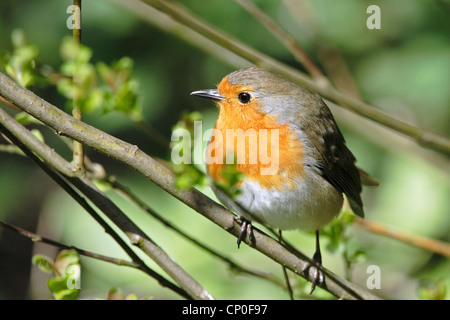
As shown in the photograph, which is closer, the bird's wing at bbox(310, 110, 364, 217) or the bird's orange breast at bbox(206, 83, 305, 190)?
the bird's orange breast at bbox(206, 83, 305, 190)

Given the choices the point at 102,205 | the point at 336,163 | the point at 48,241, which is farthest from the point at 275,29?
the point at 48,241

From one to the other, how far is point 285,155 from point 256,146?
0.12 metres

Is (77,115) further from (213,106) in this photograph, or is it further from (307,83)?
(213,106)

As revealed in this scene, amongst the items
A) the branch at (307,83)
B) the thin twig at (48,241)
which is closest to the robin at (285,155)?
the branch at (307,83)

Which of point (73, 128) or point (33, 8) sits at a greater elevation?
Result: point (33, 8)

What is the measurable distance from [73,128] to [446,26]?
122 inches

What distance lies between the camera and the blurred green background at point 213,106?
355cm

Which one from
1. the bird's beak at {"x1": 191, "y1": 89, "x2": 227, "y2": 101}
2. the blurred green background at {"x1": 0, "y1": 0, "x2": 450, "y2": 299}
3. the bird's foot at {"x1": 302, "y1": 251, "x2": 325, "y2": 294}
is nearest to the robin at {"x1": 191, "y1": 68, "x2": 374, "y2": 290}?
the bird's beak at {"x1": 191, "y1": 89, "x2": 227, "y2": 101}

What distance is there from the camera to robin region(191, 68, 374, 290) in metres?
2.32

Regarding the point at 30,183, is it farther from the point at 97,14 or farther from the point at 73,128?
the point at 73,128

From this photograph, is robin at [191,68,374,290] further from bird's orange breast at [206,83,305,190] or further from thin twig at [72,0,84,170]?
thin twig at [72,0,84,170]

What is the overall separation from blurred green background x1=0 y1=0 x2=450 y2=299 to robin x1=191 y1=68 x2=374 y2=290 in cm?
87
